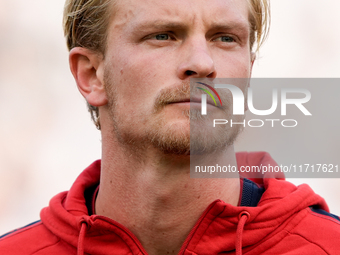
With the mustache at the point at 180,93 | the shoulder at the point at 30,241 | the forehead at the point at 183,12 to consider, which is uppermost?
the forehead at the point at 183,12

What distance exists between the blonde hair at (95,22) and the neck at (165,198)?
0.71 m

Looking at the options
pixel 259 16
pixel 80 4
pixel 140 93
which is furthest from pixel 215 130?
pixel 80 4

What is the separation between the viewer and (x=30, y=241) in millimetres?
2301

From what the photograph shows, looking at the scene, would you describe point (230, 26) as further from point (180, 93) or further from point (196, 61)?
point (180, 93)

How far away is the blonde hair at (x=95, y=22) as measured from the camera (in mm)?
2430

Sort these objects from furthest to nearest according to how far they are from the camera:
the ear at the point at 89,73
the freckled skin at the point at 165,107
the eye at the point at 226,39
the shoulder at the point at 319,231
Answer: the ear at the point at 89,73 < the eye at the point at 226,39 < the freckled skin at the point at 165,107 < the shoulder at the point at 319,231

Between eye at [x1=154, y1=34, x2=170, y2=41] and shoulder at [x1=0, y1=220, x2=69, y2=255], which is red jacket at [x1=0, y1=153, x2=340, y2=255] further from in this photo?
eye at [x1=154, y1=34, x2=170, y2=41]

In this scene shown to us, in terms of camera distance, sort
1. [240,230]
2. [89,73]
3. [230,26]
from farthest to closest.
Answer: [89,73], [230,26], [240,230]

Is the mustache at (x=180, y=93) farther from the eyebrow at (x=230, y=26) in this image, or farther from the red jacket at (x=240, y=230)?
the red jacket at (x=240, y=230)

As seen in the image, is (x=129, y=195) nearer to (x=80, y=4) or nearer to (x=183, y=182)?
(x=183, y=182)

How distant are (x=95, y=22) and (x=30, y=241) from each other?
4.08 ft

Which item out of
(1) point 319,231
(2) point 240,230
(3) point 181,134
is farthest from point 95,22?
(1) point 319,231

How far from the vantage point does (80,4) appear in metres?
2.63

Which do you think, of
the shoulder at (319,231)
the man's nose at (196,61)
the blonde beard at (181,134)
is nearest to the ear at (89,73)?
the blonde beard at (181,134)
